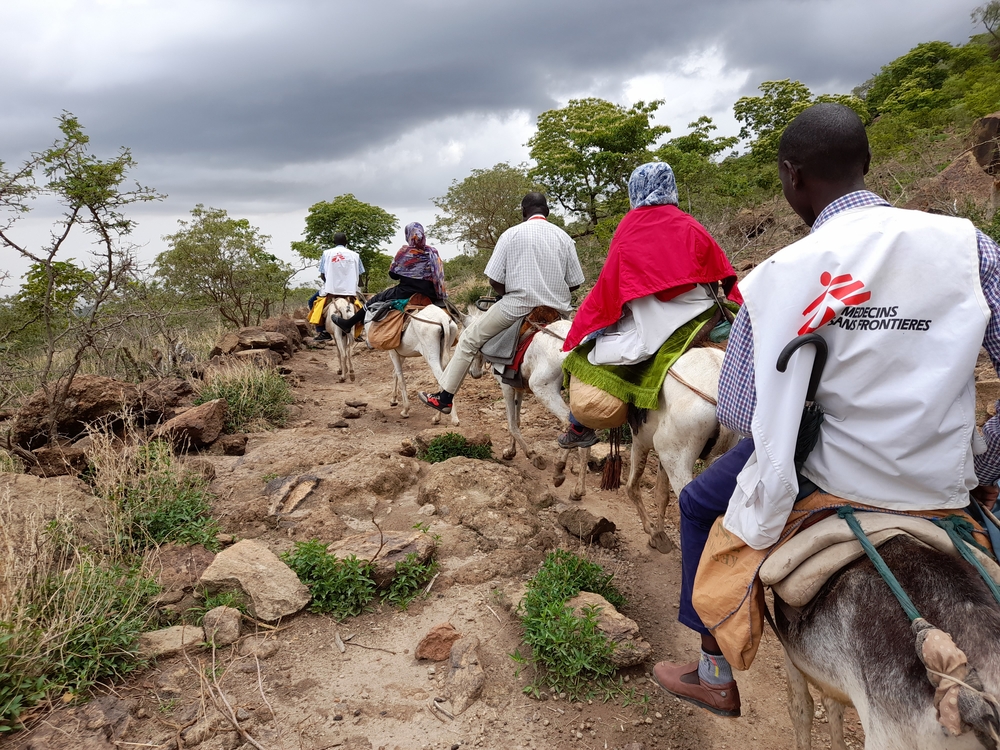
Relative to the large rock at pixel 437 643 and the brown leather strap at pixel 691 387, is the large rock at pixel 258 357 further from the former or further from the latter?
the brown leather strap at pixel 691 387

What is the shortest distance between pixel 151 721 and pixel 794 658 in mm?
2634

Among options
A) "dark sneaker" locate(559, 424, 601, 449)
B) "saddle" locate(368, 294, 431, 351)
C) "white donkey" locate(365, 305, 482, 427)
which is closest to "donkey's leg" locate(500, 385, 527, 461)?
"white donkey" locate(365, 305, 482, 427)

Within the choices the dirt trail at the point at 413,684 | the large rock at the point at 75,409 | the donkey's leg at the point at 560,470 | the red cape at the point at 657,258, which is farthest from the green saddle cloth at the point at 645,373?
the large rock at the point at 75,409

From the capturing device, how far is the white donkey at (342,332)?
1016 centimetres

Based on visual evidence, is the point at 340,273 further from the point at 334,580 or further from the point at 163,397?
the point at 334,580

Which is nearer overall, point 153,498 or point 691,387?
point 691,387

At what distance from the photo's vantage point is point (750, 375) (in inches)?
64.7

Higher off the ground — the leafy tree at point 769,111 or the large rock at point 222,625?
the leafy tree at point 769,111

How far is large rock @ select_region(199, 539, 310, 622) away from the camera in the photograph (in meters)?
3.22

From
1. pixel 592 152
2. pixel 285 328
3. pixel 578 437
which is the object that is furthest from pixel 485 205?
pixel 578 437

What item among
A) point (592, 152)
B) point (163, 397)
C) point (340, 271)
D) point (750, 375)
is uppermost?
point (592, 152)

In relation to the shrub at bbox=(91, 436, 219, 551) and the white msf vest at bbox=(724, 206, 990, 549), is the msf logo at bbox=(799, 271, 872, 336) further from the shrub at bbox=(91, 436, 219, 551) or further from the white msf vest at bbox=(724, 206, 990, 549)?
the shrub at bbox=(91, 436, 219, 551)

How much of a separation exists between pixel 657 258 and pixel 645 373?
68cm

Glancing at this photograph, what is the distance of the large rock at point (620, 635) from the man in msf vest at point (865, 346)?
1.52m
